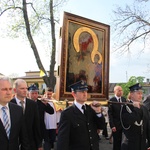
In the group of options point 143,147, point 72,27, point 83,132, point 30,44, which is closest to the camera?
point 83,132

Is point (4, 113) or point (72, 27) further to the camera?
point (72, 27)

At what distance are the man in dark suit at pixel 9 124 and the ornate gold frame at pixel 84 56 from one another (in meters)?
2.63

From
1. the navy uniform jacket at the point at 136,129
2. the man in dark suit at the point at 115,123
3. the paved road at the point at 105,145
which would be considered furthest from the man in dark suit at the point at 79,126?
the paved road at the point at 105,145

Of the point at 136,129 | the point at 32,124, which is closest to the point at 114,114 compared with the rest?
the point at 136,129

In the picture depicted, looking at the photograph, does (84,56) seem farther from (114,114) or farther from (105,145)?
(105,145)

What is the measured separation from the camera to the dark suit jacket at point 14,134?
9.72ft

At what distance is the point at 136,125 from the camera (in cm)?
438

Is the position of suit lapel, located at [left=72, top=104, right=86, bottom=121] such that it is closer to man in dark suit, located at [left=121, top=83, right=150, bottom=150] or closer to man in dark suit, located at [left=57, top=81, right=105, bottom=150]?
man in dark suit, located at [left=57, top=81, right=105, bottom=150]

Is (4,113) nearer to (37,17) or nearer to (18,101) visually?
(18,101)

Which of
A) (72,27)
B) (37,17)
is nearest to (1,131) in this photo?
(72,27)

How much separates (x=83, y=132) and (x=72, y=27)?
3400 millimetres

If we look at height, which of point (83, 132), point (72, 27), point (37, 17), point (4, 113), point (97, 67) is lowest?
point (83, 132)

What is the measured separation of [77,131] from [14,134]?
3.04 feet

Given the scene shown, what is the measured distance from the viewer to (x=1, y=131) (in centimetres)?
296
